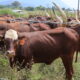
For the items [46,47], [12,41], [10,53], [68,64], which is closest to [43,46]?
[46,47]

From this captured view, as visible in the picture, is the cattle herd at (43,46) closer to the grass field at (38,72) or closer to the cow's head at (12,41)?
the cow's head at (12,41)

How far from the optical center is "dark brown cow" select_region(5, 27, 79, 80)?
7398 millimetres

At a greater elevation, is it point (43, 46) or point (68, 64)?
point (43, 46)

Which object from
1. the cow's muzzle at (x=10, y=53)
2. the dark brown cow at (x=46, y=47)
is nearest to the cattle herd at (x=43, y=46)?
the dark brown cow at (x=46, y=47)

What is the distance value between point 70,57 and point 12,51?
4.69ft

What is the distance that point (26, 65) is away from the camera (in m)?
7.37

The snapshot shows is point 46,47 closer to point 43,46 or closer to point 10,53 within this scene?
point 43,46

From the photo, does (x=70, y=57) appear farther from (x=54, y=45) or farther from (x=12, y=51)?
(x=12, y=51)

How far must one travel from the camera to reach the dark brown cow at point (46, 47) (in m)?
7.40

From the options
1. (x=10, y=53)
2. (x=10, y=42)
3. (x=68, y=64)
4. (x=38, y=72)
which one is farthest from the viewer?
(x=38, y=72)

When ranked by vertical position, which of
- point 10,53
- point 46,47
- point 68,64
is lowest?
point 68,64

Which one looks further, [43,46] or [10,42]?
[43,46]

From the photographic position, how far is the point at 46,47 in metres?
7.73

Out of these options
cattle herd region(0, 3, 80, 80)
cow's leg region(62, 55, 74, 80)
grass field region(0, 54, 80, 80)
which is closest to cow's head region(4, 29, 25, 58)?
cattle herd region(0, 3, 80, 80)
